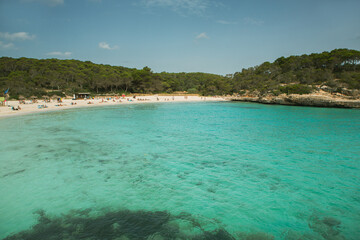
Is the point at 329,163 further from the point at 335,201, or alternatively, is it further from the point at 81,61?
the point at 81,61

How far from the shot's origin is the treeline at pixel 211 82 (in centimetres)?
4282

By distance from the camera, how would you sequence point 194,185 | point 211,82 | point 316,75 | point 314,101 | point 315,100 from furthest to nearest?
point 211,82
point 316,75
point 314,101
point 315,100
point 194,185

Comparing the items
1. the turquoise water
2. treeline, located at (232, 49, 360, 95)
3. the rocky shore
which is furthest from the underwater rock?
treeline, located at (232, 49, 360, 95)

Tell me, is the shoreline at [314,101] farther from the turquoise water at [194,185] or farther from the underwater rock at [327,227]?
the underwater rock at [327,227]

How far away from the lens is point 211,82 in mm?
75312

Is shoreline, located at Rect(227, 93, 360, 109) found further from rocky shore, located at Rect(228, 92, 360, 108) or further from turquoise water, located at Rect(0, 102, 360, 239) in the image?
turquoise water, located at Rect(0, 102, 360, 239)

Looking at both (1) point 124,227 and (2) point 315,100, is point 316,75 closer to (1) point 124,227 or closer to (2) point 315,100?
(2) point 315,100

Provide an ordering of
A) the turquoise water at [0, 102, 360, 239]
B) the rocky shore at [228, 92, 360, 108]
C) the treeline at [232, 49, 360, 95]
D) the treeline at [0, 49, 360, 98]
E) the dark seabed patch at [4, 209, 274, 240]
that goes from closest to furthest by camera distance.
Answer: the dark seabed patch at [4, 209, 274, 240], the turquoise water at [0, 102, 360, 239], the rocky shore at [228, 92, 360, 108], the treeline at [232, 49, 360, 95], the treeline at [0, 49, 360, 98]

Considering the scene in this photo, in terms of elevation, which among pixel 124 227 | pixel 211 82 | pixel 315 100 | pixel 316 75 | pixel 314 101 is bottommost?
pixel 124 227

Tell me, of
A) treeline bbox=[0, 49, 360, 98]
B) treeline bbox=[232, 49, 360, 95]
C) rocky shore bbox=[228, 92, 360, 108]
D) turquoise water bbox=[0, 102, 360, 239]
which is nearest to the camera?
turquoise water bbox=[0, 102, 360, 239]

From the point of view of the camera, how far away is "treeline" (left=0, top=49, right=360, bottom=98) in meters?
42.8

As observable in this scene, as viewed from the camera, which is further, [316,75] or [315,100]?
[316,75]

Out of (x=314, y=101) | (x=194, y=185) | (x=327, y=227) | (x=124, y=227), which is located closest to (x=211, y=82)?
(x=314, y=101)

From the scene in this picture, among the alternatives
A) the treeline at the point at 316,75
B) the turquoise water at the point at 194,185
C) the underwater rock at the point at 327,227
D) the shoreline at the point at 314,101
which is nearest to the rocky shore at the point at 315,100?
the shoreline at the point at 314,101
